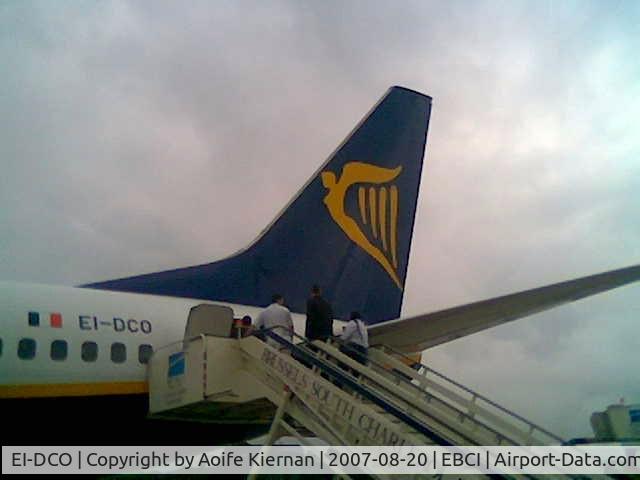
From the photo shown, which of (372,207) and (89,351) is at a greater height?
(372,207)

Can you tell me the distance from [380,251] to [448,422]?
24.3 ft

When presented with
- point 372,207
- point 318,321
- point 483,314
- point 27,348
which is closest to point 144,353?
point 27,348

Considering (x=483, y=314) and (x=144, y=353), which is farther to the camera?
(x=483, y=314)

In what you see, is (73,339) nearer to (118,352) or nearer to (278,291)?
(118,352)

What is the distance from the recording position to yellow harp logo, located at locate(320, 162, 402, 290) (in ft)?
40.8

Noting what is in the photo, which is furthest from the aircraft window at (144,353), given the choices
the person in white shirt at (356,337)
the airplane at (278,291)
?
the person in white shirt at (356,337)

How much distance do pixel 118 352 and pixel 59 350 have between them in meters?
0.78

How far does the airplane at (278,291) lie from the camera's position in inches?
299

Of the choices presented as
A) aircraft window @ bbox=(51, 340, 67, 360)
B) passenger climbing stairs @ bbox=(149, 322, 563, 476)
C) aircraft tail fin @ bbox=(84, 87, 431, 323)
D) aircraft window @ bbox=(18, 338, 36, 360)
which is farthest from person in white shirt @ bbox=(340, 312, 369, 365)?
aircraft window @ bbox=(18, 338, 36, 360)

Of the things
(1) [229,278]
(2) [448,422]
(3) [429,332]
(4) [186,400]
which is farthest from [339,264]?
(2) [448,422]

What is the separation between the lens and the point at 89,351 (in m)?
7.94

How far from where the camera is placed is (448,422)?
19.2 ft

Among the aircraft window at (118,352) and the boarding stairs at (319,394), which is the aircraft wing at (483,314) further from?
the aircraft window at (118,352)

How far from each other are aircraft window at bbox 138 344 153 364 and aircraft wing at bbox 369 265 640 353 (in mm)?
3160
